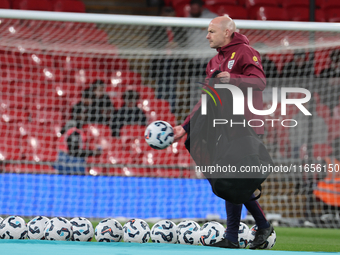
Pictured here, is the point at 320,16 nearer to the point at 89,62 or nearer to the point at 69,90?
the point at 89,62

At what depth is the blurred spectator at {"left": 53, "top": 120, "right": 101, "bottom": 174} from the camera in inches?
A: 249

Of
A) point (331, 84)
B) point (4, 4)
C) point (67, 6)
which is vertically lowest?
point (331, 84)

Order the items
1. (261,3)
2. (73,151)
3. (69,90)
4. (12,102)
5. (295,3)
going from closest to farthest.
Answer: (73,151), (12,102), (69,90), (261,3), (295,3)

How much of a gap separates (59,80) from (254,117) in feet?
17.6

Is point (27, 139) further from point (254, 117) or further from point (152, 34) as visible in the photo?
point (254, 117)

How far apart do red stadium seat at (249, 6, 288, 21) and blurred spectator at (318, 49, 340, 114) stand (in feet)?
5.45

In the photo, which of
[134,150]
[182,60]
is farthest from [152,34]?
[134,150]

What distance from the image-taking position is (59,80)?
7.79 meters

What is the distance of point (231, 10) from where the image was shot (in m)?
8.86

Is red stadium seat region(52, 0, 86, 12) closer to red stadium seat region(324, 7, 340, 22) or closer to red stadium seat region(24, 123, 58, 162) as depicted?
red stadium seat region(24, 123, 58, 162)

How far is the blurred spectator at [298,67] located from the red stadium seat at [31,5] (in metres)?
4.39

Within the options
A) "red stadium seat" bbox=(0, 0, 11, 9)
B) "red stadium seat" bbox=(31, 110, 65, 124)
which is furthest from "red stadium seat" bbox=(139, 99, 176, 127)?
"red stadium seat" bbox=(0, 0, 11, 9)

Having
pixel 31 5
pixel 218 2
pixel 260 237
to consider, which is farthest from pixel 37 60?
pixel 260 237

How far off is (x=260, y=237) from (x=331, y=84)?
196 inches
